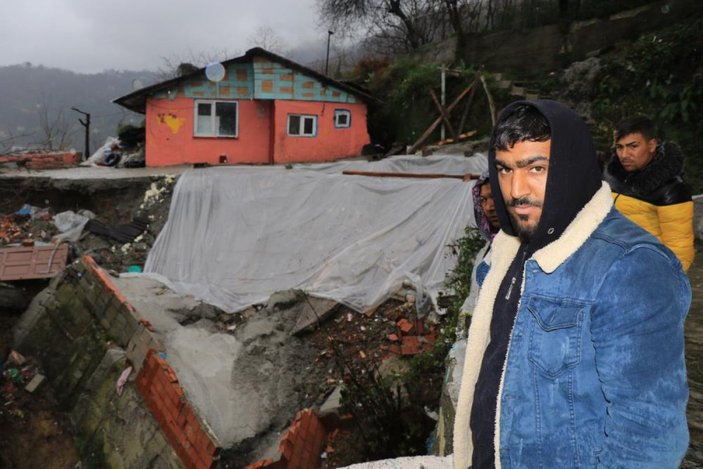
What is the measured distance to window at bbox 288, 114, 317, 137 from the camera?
14523mm

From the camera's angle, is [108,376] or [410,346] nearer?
[410,346]

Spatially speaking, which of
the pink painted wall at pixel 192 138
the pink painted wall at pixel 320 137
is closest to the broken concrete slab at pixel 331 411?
the pink painted wall at pixel 320 137

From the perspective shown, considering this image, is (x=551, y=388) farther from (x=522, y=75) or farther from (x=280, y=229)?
(x=522, y=75)

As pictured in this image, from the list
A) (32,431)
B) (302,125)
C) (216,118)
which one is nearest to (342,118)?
(302,125)

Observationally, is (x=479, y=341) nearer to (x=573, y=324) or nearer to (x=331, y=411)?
(x=573, y=324)

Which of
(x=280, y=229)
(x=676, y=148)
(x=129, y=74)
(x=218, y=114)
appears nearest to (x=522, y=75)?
(x=218, y=114)

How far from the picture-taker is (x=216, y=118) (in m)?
14.3

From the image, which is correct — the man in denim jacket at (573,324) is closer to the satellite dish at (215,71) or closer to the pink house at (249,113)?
the pink house at (249,113)

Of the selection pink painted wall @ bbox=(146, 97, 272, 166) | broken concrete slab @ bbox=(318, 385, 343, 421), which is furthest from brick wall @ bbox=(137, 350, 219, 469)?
pink painted wall @ bbox=(146, 97, 272, 166)

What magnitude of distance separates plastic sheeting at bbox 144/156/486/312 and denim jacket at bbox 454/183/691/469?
192 inches

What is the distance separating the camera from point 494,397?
1191 millimetres

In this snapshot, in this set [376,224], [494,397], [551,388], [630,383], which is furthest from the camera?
[376,224]

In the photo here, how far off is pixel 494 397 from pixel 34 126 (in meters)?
96.1

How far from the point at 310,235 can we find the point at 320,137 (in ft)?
25.4
